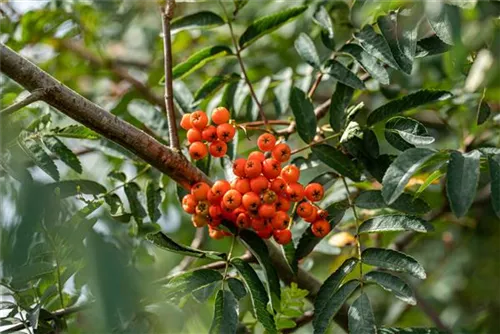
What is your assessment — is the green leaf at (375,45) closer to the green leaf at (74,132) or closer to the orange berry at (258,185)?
the orange berry at (258,185)

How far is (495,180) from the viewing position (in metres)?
1.39

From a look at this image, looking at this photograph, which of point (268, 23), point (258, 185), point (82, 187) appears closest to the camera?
point (258, 185)

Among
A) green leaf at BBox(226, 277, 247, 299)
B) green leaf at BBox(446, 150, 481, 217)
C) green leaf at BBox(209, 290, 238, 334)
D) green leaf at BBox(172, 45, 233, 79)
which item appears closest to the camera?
green leaf at BBox(446, 150, 481, 217)

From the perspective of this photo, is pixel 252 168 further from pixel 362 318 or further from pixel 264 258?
pixel 362 318

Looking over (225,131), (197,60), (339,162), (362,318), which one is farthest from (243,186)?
(197,60)

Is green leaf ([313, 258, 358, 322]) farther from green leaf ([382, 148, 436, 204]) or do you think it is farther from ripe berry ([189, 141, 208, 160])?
ripe berry ([189, 141, 208, 160])

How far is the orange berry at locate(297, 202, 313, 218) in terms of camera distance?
1631 millimetres

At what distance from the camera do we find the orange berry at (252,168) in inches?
62.2

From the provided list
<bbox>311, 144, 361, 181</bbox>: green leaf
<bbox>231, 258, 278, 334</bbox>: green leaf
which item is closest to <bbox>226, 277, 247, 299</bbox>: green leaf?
<bbox>231, 258, 278, 334</bbox>: green leaf

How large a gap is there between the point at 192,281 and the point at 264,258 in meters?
0.16

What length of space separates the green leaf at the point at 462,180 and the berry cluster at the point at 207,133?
0.49 metres

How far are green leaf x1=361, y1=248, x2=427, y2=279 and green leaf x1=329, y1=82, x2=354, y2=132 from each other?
316 mm

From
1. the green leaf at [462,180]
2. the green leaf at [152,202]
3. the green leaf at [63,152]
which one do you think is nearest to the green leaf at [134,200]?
the green leaf at [152,202]

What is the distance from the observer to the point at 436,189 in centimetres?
263
